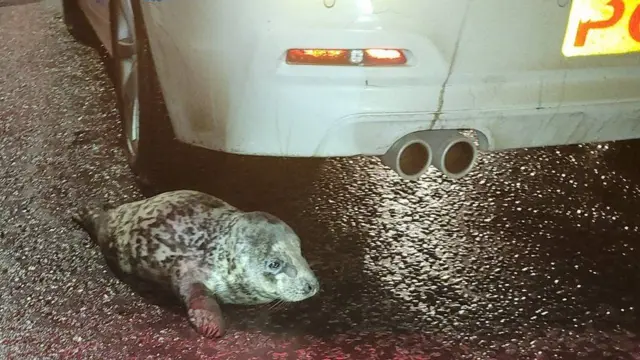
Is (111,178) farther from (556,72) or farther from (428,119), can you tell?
(556,72)

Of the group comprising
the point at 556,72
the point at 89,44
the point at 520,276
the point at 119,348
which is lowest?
the point at 119,348

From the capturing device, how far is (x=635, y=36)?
215 cm

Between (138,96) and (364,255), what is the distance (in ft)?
3.42

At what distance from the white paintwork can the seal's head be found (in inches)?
10.2

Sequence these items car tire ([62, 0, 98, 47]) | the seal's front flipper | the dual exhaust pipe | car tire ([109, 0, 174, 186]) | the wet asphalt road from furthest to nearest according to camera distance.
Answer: car tire ([62, 0, 98, 47]) → car tire ([109, 0, 174, 186]) → the wet asphalt road → the dual exhaust pipe → the seal's front flipper

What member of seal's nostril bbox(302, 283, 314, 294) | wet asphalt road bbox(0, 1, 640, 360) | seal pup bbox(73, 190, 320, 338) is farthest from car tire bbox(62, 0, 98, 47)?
seal's nostril bbox(302, 283, 314, 294)

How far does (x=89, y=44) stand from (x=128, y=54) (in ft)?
6.71

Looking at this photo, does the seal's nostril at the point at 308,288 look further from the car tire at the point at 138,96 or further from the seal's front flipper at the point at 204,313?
the car tire at the point at 138,96

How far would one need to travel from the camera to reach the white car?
6.68 ft

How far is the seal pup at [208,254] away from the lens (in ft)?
7.43

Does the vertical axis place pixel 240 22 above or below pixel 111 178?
above

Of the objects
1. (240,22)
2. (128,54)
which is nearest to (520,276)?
(240,22)

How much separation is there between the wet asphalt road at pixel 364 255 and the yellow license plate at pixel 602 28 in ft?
2.92

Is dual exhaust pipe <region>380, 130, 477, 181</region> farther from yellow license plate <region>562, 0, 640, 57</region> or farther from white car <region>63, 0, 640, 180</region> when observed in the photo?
yellow license plate <region>562, 0, 640, 57</region>
